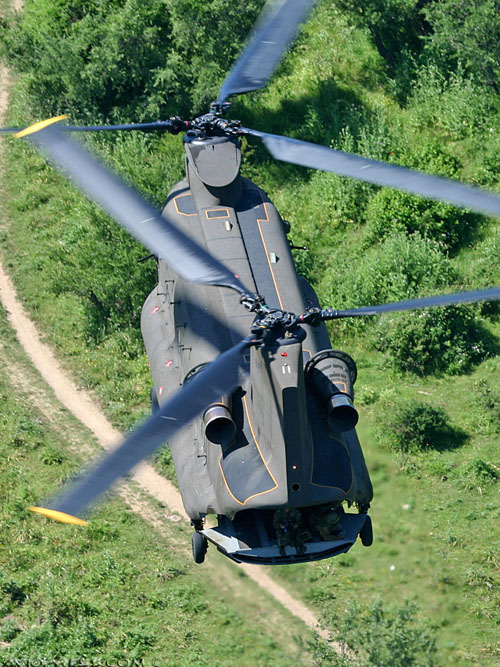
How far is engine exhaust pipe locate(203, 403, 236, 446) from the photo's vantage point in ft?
58.0

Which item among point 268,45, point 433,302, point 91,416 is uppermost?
point 268,45

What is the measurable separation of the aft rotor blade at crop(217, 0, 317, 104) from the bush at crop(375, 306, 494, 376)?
9647 millimetres

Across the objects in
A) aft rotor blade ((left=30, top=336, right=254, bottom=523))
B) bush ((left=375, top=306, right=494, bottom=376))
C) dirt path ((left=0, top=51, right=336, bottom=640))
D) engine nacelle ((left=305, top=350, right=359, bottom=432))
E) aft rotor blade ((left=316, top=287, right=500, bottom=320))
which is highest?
aft rotor blade ((left=30, top=336, right=254, bottom=523))

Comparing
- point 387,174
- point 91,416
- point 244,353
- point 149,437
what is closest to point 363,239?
point 91,416

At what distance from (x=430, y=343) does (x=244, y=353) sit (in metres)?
11.2

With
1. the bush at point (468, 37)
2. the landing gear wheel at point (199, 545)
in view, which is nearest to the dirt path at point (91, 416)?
the landing gear wheel at point (199, 545)

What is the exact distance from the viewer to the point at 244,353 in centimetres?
1931

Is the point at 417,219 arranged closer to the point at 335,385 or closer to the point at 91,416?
the point at 91,416

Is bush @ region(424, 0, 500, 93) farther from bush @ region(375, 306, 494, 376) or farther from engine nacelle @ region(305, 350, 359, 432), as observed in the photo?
engine nacelle @ region(305, 350, 359, 432)

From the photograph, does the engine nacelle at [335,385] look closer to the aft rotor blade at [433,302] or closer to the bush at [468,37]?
the aft rotor blade at [433,302]

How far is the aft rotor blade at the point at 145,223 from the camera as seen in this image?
1523 centimetres

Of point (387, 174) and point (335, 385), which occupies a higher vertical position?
point (387, 174)

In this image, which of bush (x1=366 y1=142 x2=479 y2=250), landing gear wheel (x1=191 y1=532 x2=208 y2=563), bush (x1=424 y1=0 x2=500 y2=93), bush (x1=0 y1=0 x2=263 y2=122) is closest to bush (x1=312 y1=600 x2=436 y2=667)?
landing gear wheel (x1=191 y1=532 x2=208 y2=563)

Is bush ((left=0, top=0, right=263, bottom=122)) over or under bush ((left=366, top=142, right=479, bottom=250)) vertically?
over
